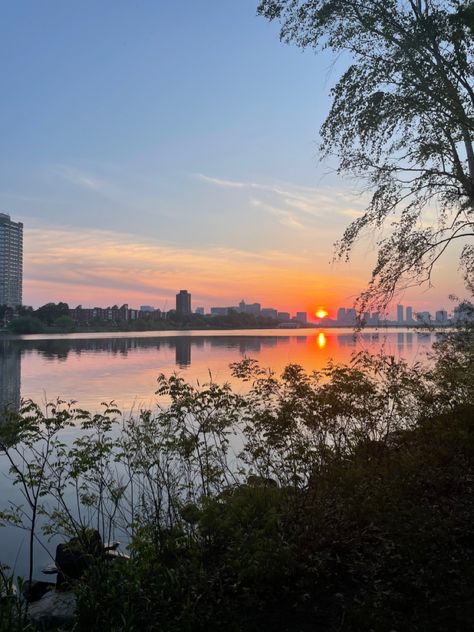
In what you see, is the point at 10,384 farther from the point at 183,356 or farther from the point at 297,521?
the point at 297,521

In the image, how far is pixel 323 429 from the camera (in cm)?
859

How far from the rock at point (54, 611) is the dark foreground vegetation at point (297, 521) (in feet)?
0.73

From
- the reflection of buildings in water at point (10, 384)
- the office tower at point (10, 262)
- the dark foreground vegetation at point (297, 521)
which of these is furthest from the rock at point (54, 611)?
the office tower at point (10, 262)

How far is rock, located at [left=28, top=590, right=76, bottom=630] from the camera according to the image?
5.46 meters

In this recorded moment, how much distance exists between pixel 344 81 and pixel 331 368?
5274mm

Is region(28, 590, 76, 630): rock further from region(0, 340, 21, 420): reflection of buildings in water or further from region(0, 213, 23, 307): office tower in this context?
region(0, 213, 23, 307): office tower

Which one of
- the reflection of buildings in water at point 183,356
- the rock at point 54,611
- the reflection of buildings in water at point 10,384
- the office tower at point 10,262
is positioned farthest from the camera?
the office tower at point 10,262

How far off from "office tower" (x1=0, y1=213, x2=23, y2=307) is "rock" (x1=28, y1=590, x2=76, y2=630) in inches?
7578

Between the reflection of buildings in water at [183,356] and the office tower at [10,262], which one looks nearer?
the reflection of buildings in water at [183,356]

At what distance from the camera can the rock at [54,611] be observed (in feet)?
17.9

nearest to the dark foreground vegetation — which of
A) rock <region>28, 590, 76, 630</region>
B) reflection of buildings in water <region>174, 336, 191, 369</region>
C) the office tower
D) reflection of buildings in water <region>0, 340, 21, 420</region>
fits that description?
rock <region>28, 590, 76, 630</region>

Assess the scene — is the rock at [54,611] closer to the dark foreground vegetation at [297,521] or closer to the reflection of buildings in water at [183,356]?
the dark foreground vegetation at [297,521]

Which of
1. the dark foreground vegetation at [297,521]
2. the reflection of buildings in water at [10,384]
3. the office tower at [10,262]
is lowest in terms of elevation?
the reflection of buildings in water at [10,384]

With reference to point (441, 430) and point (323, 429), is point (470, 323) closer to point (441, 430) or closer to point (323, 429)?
point (441, 430)
